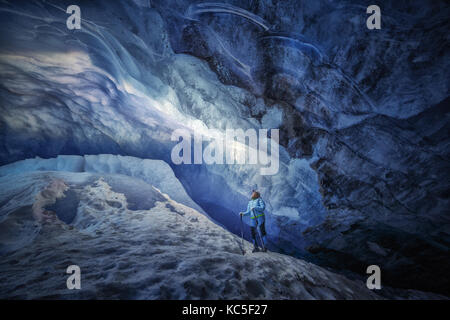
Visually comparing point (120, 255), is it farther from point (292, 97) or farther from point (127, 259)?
point (292, 97)

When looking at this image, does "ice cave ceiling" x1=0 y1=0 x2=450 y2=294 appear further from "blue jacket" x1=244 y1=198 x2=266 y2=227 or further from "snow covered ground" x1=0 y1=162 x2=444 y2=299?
"snow covered ground" x1=0 y1=162 x2=444 y2=299

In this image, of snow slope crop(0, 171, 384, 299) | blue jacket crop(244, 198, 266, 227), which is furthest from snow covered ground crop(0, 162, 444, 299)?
blue jacket crop(244, 198, 266, 227)

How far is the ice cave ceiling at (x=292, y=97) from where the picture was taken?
317cm

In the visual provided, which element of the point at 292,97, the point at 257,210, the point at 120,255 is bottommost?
the point at 120,255

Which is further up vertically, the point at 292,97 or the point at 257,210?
the point at 292,97

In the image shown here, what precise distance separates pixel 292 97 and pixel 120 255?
16.3ft

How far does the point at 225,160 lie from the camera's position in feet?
26.3

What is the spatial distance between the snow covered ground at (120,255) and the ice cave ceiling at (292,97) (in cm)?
269

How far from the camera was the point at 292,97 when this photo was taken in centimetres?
441

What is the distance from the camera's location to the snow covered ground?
2.03 metres

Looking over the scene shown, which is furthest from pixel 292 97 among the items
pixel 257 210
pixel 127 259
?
pixel 127 259

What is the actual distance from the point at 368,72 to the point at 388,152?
2.01 meters

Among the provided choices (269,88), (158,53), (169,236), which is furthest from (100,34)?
(169,236)

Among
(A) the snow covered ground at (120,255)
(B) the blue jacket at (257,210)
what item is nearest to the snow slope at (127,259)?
(A) the snow covered ground at (120,255)
